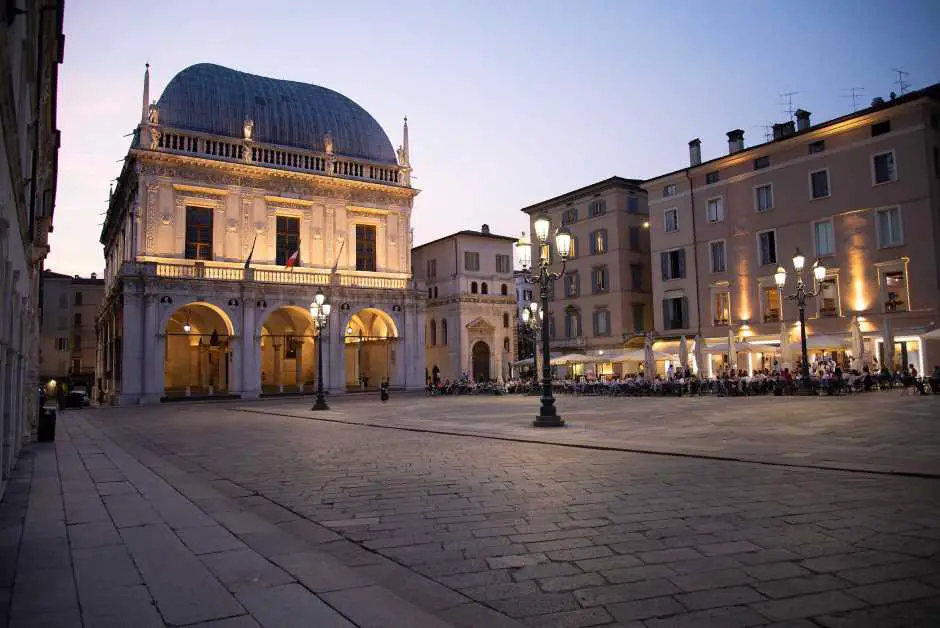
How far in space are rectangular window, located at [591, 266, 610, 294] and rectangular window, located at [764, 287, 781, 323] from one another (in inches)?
471

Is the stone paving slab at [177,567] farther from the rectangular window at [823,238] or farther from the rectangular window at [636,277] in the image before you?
the rectangular window at [636,277]

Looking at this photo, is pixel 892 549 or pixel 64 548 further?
pixel 64 548

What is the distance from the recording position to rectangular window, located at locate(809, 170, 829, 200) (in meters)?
35.3

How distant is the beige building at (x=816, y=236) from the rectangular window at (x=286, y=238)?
23719mm

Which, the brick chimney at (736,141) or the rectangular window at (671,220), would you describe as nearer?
the brick chimney at (736,141)

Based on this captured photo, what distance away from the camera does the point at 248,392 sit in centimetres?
4028

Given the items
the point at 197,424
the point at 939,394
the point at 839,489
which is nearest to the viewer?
the point at 839,489

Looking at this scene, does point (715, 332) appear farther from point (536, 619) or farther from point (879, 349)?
point (536, 619)

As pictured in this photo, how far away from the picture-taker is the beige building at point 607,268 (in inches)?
1854

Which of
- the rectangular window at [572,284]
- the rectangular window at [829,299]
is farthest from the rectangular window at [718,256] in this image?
the rectangular window at [572,284]

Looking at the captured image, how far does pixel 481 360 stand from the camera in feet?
177

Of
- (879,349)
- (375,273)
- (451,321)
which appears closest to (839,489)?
(879,349)

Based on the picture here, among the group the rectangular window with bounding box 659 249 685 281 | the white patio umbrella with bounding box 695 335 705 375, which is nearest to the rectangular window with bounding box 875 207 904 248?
the white patio umbrella with bounding box 695 335 705 375

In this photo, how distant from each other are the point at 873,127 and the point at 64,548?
3762 cm
